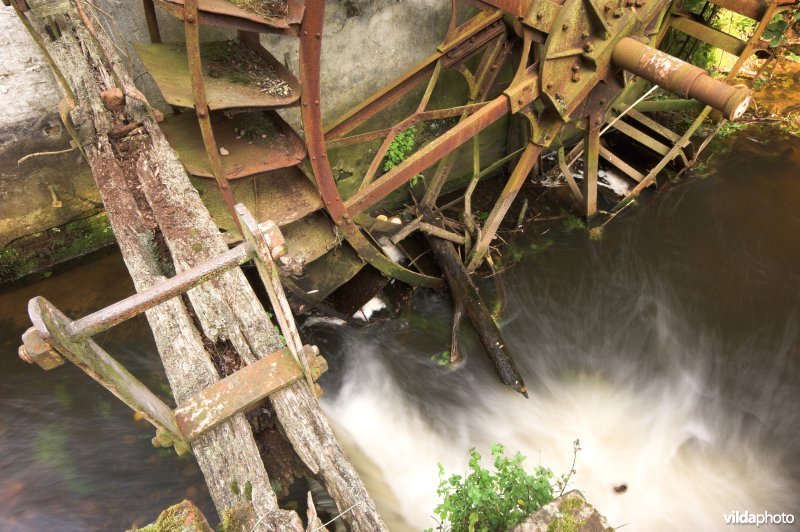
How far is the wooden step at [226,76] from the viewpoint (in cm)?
333

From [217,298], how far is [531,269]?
14.4ft

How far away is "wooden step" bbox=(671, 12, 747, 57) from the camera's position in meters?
4.96

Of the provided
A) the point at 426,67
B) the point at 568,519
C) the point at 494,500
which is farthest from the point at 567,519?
the point at 426,67

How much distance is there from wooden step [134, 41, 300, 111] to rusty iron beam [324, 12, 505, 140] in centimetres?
90

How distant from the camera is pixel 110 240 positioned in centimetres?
534

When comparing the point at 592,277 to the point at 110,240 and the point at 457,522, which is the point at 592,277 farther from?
the point at 110,240

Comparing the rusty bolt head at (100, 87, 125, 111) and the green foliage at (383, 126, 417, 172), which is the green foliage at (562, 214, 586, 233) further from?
the rusty bolt head at (100, 87, 125, 111)

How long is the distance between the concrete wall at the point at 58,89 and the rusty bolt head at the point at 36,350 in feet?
11.4

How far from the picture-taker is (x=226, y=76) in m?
3.66

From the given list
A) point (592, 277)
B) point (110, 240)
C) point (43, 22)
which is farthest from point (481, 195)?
point (43, 22)

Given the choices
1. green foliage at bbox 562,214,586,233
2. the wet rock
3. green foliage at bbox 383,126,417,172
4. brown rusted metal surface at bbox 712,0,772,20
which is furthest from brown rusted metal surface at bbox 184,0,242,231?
brown rusted metal surface at bbox 712,0,772,20

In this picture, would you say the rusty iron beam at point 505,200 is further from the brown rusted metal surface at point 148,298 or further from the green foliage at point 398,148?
the brown rusted metal surface at point 148,298

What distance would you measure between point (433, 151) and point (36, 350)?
317cm

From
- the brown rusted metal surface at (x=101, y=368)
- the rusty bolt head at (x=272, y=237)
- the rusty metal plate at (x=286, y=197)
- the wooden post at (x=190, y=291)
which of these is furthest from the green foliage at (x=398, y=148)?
the brown rusted metal surface at (x=101, y=368)
